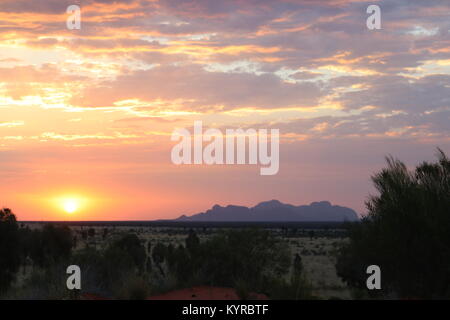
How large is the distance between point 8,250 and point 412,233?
18.9 meters

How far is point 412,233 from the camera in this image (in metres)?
21.3

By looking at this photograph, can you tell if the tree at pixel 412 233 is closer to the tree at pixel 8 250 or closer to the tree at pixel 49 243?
the tree at pixel 8 250

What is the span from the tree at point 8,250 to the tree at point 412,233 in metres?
16.5

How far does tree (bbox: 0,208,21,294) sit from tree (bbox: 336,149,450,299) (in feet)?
54.1

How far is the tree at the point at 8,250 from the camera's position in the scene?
2891cm

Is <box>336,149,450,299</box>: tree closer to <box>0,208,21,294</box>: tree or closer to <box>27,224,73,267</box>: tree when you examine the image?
<box>0,208,21,294</box>: tree

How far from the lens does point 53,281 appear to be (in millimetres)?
24891

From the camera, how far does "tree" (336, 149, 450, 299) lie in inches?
817

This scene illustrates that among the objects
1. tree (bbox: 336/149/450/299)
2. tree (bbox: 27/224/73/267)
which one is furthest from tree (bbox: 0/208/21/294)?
tree (bbox: 336/149/450/299)

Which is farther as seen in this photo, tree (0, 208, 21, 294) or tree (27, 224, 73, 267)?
tree (27, 224, 73, 267)

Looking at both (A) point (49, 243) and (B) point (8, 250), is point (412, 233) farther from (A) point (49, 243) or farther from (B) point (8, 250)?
(A) point (49, 243)

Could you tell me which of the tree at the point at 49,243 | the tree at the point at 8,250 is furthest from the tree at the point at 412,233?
the tree at the point at 49,243
